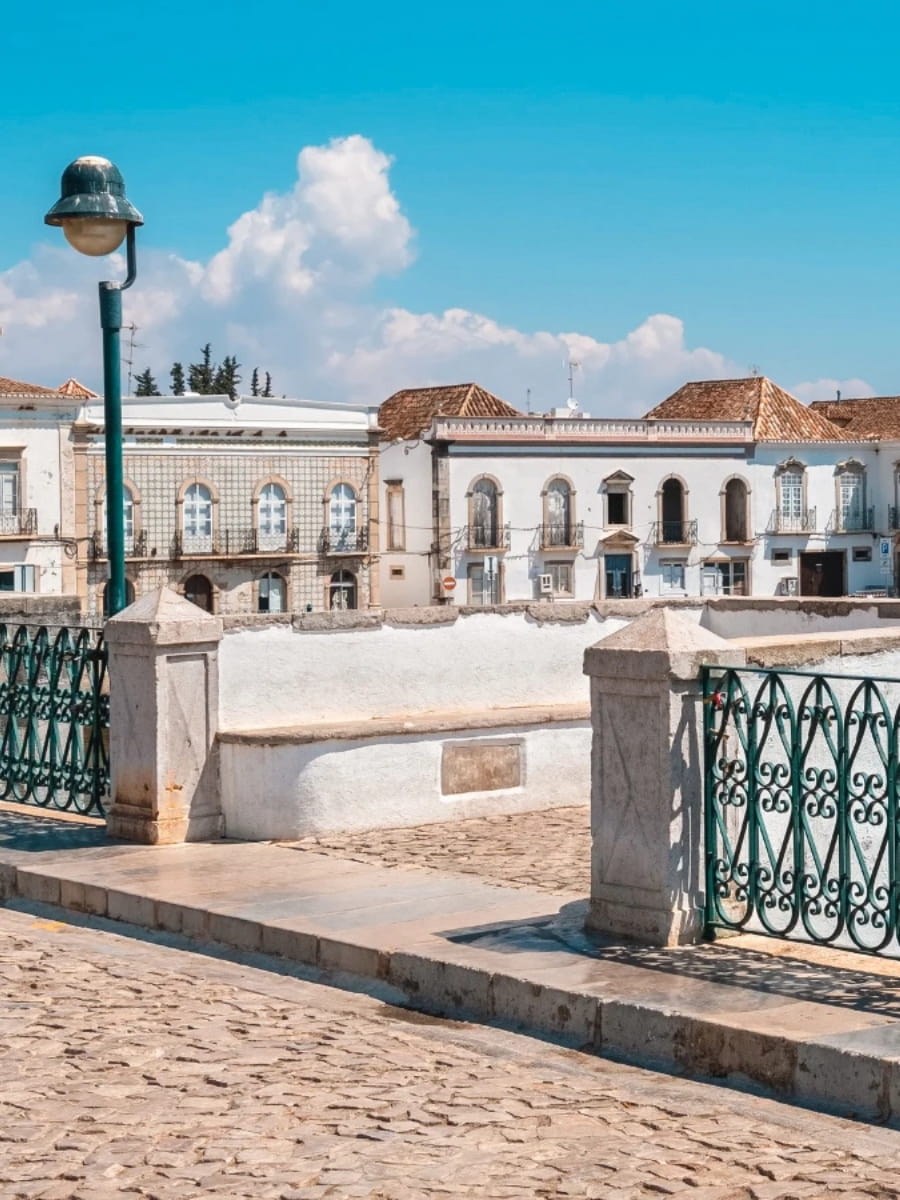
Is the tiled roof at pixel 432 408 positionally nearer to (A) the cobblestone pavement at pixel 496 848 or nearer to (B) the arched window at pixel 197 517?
(B) the arched window at pixel 197 517

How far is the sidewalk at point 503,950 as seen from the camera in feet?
18.4

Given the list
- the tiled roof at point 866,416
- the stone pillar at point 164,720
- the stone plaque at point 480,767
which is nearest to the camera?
the stone pillar at point 164,720

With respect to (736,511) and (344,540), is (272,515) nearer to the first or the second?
(344,540)

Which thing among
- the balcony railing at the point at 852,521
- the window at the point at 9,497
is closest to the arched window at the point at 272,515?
the window at the point at 9,497

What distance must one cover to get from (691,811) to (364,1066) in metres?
1.71

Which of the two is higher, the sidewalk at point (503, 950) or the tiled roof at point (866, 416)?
the tiled roof at point (866, 416)

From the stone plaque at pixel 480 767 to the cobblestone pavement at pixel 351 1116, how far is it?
3.62m

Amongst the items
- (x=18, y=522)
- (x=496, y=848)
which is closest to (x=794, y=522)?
(x=18, y=522)

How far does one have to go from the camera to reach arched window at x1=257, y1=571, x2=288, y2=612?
5344 cm

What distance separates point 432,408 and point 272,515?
700cm

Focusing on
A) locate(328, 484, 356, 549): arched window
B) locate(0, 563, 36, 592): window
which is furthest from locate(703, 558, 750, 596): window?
locate(0, 563, 36, 592): window

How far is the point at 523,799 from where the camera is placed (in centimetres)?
1078

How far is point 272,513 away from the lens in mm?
53344

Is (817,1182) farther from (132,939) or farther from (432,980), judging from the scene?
(132,939)
